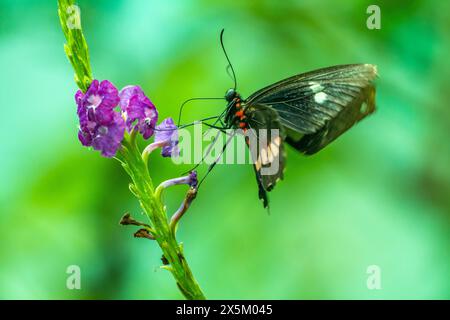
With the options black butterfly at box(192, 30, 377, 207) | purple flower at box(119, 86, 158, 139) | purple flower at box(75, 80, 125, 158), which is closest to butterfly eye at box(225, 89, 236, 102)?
black butterfly at box(192, 30, 377, 207)

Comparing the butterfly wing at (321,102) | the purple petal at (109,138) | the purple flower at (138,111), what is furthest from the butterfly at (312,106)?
the purple petal at (109,138)

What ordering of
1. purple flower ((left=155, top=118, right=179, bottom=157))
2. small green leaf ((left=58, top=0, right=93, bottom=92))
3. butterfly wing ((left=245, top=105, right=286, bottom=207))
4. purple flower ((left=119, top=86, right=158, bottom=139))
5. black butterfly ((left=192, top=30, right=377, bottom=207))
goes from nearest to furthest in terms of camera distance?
small green leaf ((left=58, top=0, right=93, bottom=92)) < purple flower ((left=119, top=86, right=158, bottom=139)) < purple flower ((left=155, top=118, right=179, bottom=157)) < butterfly wing ((left=245, top=105, right=286, bottom=207)) < black butterfly ((left=192, top=30, right=377, bottom=207))

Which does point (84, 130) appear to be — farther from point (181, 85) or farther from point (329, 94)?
point (181, 85)

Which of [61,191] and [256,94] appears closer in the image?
[256,94]

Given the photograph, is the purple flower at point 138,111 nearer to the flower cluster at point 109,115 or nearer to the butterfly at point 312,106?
the flower cluster at point 109,115

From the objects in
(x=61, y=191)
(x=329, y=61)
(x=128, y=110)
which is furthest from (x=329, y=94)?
(x=61, y=191)

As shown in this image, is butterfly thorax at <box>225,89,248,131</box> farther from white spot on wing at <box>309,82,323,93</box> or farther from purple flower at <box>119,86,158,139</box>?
purple flower at <box>119,86,158,139</box>

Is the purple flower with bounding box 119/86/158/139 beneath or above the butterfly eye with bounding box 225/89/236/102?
beneath

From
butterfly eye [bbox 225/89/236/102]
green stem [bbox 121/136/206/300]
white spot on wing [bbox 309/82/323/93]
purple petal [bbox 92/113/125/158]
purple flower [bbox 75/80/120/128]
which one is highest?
white spot on wing [bbox 309/82/323/93]
